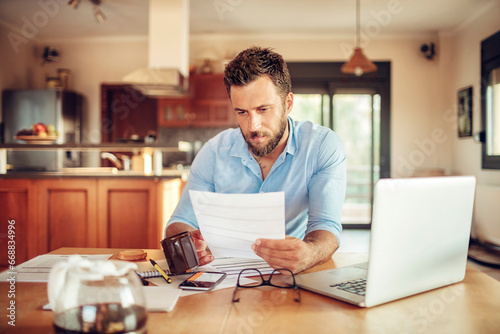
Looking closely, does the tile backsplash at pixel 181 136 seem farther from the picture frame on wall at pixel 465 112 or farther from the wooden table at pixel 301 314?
the wooden table at pixel 301 314

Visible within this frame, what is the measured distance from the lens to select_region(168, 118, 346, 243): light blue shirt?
1438mm

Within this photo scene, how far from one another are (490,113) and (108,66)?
17.3 feet

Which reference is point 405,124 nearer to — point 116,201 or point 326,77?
point 326,77

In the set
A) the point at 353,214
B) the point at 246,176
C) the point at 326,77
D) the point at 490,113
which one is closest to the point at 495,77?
the point at 490,113

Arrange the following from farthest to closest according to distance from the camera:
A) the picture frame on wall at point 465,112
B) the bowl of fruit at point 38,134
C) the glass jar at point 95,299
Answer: the picture frame on wall at point 465,112
the bowl of fruit at point 38,134
the glass jar at point 95,299

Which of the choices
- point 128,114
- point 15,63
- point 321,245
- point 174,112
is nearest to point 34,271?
Answer: point 321,245

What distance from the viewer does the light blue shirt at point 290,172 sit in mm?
1438

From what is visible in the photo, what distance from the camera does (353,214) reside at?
6.57m

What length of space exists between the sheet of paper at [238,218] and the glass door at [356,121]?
16.5ft

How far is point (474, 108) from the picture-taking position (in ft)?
16.0

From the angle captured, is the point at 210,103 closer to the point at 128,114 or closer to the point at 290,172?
the point at 128,114

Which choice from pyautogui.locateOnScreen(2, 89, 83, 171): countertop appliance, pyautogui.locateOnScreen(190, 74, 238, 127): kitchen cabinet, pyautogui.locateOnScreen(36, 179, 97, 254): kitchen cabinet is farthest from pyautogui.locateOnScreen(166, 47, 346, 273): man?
pyautogui.locateOnScreen(2, 89, 83, 171): countertop appliance

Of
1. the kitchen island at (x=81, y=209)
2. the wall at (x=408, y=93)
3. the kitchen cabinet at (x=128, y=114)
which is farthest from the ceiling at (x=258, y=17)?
the kitchen island at (x=81, y=209)

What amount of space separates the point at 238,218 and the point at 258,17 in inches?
184
